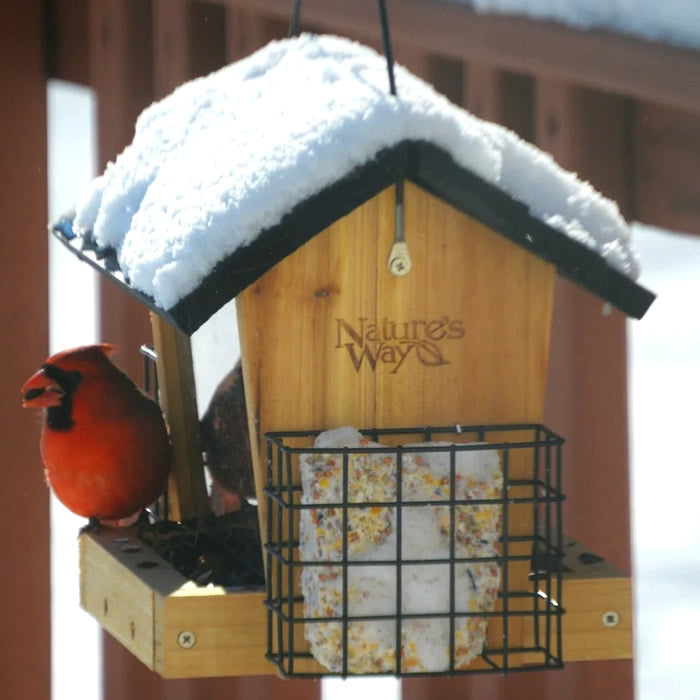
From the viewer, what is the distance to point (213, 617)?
1.57m

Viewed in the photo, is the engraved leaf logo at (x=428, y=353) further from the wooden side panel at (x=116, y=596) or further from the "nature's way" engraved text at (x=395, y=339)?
the wooden side panel at (x=116, y=596)

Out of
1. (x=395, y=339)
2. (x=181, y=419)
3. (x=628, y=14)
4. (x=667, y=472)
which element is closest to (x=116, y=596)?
(x=181, y=419)

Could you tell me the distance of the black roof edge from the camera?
145 centimetres

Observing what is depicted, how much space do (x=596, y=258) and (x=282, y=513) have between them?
0.40 m

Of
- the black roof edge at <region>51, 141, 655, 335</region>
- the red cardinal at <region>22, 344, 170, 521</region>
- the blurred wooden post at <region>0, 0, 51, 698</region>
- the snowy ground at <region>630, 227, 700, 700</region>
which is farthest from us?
the snowy ground at <region>630, 227, 700, 700</region>

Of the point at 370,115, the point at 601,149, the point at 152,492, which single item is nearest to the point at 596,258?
the point at 370,115

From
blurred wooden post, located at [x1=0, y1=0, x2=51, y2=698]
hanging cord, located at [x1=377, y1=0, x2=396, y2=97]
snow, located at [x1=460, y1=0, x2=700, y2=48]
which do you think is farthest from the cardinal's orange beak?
blurred wooden post, located at [x1=0, y1=0, x2=51, y2=698]

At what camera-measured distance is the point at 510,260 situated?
161cm

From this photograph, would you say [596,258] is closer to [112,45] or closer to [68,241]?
[68,241]

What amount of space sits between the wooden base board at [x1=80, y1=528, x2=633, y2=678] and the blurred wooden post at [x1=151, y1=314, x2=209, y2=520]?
20 cm

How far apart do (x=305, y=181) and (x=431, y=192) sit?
155 mm

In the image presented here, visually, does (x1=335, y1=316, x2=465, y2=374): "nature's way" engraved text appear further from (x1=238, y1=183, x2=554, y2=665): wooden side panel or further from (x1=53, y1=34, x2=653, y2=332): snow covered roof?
(x1=53, y1=34, x2=653, y2=332): snow covered roof

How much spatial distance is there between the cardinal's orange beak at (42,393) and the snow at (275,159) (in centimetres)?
20

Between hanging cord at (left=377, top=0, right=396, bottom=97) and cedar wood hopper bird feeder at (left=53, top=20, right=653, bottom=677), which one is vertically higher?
hanging cord at (left=377, top=0, right=396, bottom=97)
